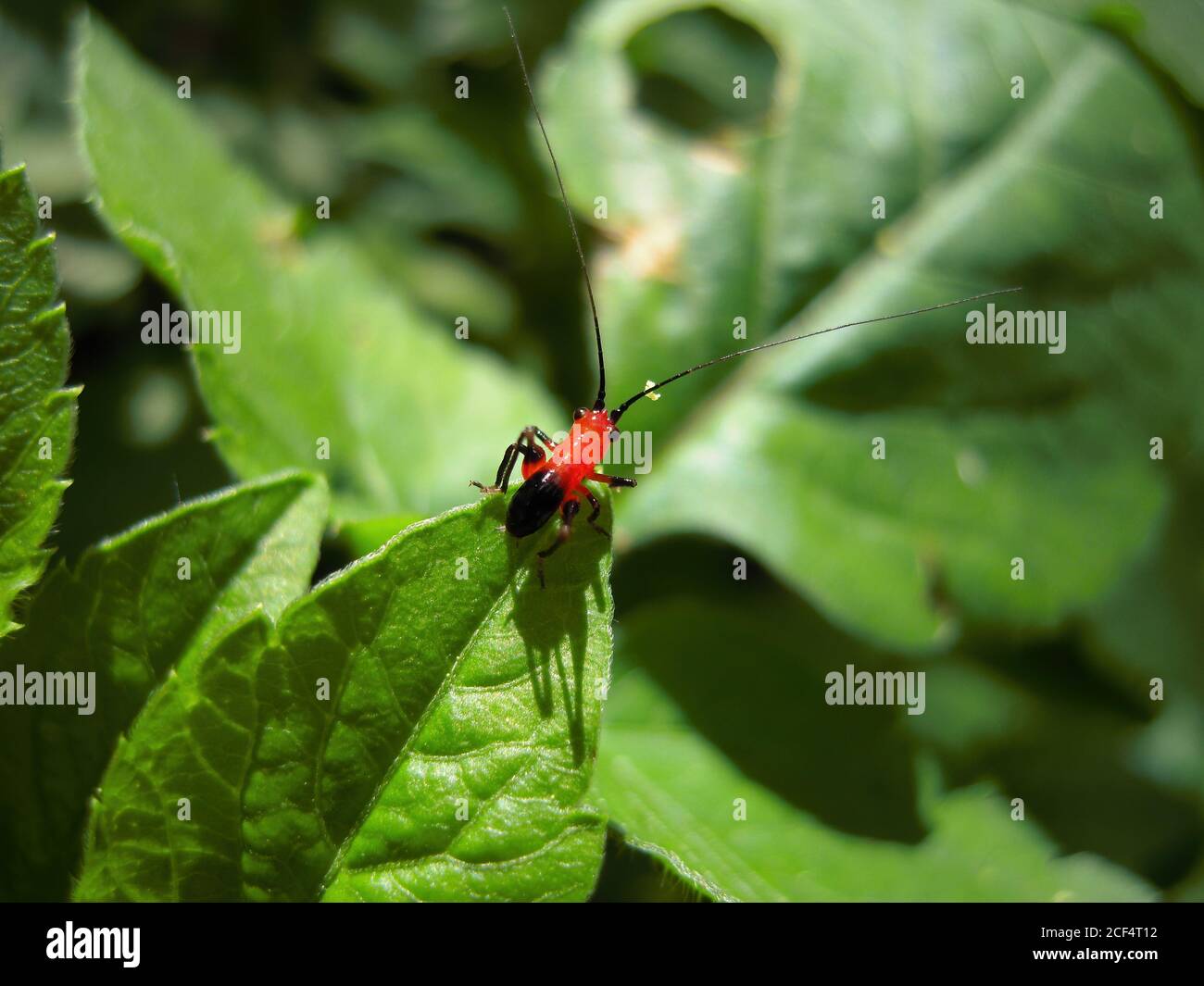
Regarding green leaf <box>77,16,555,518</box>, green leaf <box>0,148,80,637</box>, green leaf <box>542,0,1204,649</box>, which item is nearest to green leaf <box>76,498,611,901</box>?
green leaf <box>0,148,80,637</box>

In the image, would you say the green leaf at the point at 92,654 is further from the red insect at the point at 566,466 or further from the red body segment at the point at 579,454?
the red body segment at the point at 579,454

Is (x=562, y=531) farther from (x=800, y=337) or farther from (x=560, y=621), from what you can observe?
(x=800, y=337)

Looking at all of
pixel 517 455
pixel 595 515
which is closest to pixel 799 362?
pixel 517 455

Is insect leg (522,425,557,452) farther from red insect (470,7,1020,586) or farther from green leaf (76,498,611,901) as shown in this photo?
green leaf (76,498,611,901)

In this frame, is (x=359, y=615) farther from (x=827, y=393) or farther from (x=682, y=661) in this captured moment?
(x=827, y=393)

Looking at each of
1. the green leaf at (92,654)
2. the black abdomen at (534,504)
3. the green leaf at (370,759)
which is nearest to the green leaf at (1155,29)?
the black abdomen at (534,504)

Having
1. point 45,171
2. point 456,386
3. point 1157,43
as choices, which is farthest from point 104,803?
point 1157,43
